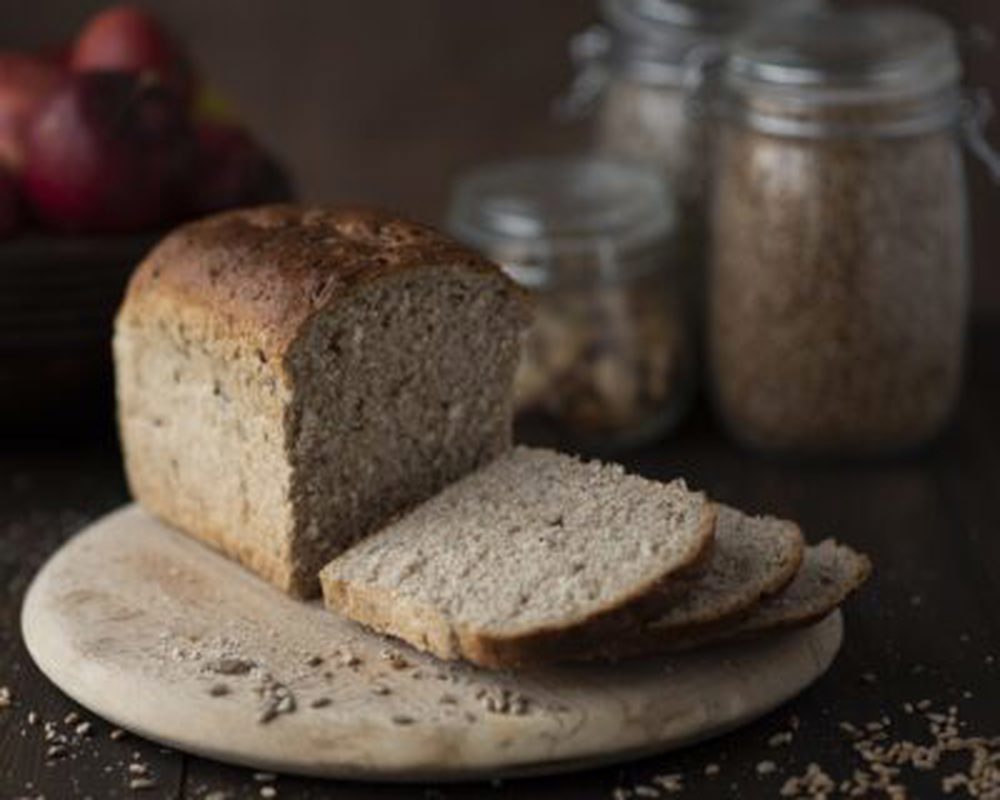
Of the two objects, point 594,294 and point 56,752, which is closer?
point 56,752

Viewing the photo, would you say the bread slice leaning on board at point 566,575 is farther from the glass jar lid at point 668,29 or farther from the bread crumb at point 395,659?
the glass jar lid at point 668,29

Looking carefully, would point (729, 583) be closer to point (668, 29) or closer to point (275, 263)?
point (275, 263)

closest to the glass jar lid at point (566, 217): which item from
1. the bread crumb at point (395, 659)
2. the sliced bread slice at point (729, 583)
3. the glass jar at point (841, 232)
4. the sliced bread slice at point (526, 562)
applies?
the glass jar at point (841, 232)

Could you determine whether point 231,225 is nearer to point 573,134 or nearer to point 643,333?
point 643,333

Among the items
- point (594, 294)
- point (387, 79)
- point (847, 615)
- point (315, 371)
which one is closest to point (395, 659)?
point (315, 371)

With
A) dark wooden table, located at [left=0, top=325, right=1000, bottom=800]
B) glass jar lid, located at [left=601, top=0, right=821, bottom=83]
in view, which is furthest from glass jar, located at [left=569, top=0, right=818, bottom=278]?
dark wooden table, located at [left=0, top=325, right=1000, bottom=800]

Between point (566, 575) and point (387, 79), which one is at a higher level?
point (387, 79)

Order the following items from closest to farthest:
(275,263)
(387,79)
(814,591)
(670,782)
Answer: (670,782) → (814,591) → (275,263) → (387,79)
